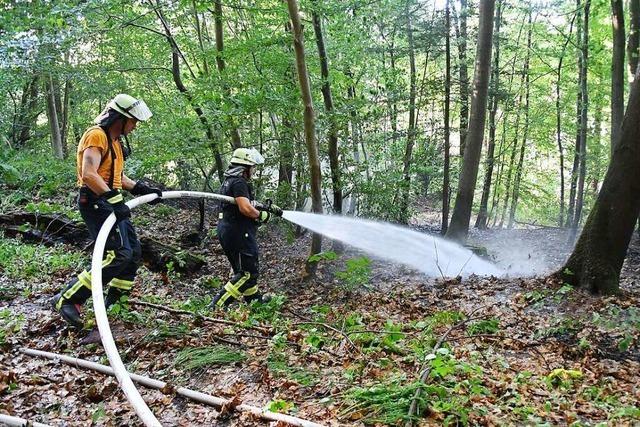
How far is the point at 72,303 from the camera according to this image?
542 cm

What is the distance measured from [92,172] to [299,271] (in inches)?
242

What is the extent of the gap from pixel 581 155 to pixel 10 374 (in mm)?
17665

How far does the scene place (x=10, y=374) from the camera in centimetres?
419

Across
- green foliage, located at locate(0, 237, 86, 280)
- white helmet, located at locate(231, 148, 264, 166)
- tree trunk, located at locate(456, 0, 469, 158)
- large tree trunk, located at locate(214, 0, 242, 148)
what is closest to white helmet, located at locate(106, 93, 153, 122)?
white helmet, located at locate(231, 148, 264, 166)

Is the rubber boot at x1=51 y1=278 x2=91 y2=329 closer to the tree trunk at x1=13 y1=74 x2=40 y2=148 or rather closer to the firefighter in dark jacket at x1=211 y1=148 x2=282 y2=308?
the firefighter in dark jacket at x1=211 y1=148 x2=282 y2=308

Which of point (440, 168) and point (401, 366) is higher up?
point (440, 168)

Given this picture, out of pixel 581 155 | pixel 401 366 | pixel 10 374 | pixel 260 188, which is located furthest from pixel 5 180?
pixel 581 155

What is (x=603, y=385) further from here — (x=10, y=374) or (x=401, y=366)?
(x=10, y=374)

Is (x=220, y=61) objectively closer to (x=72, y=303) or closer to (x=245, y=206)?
(x=245, y=206)

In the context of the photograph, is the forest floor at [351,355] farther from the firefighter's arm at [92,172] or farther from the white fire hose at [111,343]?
the firefighter's arm at [92,172]

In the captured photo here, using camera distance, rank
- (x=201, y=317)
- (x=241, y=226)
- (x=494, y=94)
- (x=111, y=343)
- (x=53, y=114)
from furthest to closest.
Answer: (x=53, y=114), (x=494, y=94), (x=241, y=226), (x=201, y=317), (x=111, y=343)

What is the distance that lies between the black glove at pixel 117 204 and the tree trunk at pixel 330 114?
601 centimetres

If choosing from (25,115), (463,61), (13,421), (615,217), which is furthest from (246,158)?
(25,115)

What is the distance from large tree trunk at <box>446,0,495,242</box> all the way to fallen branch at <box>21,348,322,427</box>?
9.98 m
